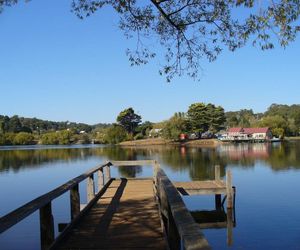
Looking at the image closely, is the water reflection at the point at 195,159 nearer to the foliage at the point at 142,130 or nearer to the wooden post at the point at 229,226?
the wooden post at the point at 229,226

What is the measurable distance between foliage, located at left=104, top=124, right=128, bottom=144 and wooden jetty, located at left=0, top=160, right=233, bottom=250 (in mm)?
110680

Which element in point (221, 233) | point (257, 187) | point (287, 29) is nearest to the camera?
point (287, 29)

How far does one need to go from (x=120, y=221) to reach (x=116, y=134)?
114824mm

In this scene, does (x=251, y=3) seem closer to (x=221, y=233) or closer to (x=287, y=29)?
(x=287, y=29)

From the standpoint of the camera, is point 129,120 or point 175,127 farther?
point 129,120

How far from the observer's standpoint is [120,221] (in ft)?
26.0

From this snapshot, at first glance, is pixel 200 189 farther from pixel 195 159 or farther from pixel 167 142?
pixel 167 142

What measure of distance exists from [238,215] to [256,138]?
104 m

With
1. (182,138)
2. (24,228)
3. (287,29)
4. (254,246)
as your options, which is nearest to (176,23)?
(287,29)

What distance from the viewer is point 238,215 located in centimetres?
1605

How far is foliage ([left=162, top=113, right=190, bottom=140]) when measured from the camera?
10600cm

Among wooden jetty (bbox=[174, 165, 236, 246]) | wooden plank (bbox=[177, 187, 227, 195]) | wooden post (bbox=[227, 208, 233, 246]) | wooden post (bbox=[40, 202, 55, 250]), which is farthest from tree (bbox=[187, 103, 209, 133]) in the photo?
wooden post (bbox=[40, 202, 55, 250])

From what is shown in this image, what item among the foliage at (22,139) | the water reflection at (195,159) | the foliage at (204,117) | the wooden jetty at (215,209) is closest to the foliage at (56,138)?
the foliage at (22,139)

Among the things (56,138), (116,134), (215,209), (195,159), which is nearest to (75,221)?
(215,209)
